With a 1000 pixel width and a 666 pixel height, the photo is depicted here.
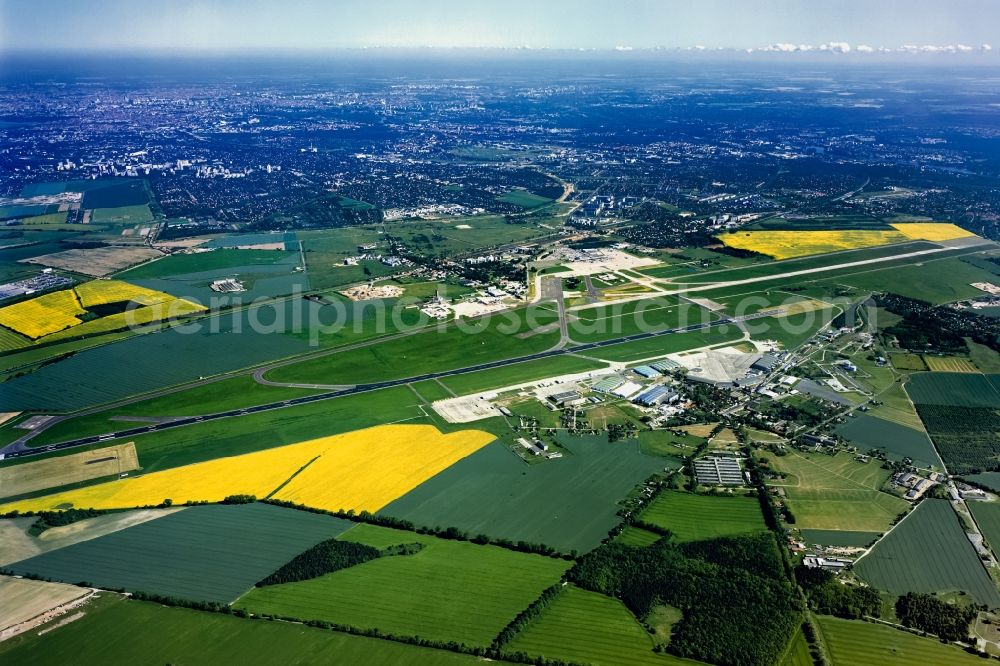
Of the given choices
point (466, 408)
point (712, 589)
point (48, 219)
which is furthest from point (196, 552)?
point (48, 219)

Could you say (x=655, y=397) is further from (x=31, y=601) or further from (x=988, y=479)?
(x=31, y=601)

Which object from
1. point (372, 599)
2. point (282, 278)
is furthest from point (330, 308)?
point (372, 599)

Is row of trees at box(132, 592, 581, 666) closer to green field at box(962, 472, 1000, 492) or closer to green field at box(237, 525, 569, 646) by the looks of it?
green field at box(237, 525, 569, 646)

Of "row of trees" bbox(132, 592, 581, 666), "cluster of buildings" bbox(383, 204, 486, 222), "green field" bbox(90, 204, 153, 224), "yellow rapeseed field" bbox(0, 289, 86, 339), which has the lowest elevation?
"row of trees" bbox(132, 592, 581, 666)

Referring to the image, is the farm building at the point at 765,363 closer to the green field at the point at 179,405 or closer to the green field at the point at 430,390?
the green field at the point at 430,390

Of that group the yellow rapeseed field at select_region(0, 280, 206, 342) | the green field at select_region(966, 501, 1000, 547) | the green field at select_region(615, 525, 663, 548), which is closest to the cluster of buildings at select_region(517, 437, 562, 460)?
the green field at select_region(615, 525, 663, 548)

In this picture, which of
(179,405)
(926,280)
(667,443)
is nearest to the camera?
(667,443)
